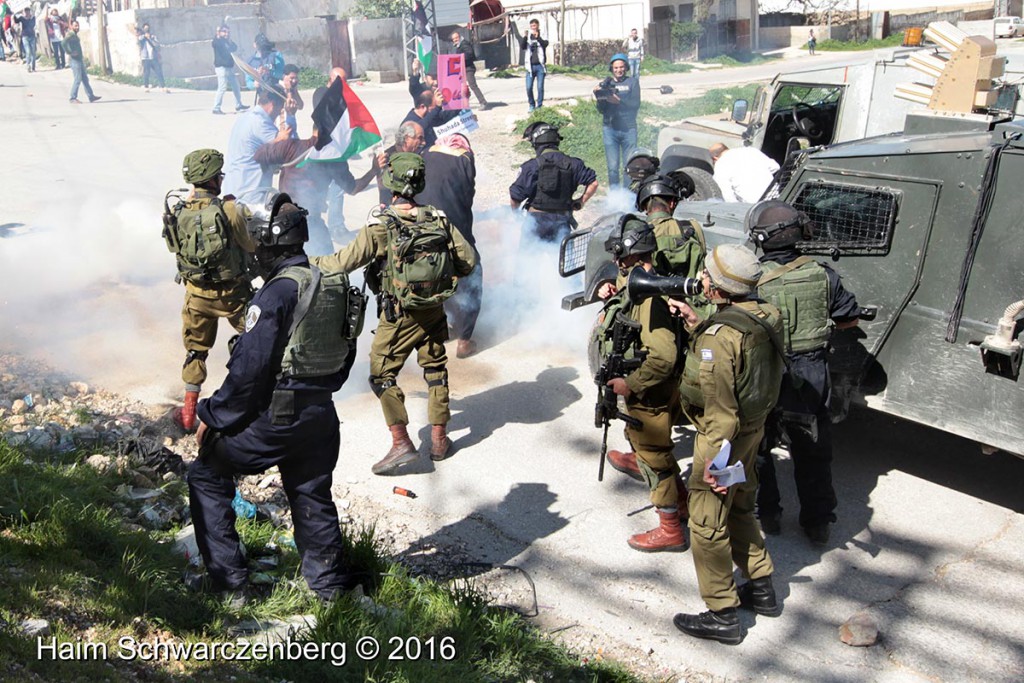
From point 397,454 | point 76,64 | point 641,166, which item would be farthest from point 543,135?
point 76,64

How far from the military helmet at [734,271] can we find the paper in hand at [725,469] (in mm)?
638

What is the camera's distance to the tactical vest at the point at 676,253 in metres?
5.66

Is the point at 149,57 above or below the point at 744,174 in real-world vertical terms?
above

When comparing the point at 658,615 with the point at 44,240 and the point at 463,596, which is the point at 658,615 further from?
the point at 44,240

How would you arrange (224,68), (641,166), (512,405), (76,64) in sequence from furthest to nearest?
(76,64)
(224,68)
(641,166)
(512,405)

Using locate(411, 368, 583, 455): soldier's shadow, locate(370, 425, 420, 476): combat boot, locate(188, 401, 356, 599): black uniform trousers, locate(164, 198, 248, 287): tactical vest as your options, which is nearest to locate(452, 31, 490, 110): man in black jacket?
locate(411, 368, 583, 455): soldier's shadow

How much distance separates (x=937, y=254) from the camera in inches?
217

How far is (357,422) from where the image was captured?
703cm

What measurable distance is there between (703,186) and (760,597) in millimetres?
5336

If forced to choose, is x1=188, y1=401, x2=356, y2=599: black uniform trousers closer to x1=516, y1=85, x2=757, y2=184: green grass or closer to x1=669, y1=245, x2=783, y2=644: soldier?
x1=669, y1=245, x2=783, y2=644: soldier

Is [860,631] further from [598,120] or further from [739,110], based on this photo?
[598,120]

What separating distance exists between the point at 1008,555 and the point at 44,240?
367 inches

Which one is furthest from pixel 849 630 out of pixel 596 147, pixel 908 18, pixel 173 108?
pixel 908 18

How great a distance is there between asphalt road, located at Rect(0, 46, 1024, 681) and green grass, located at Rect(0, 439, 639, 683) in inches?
18.6
